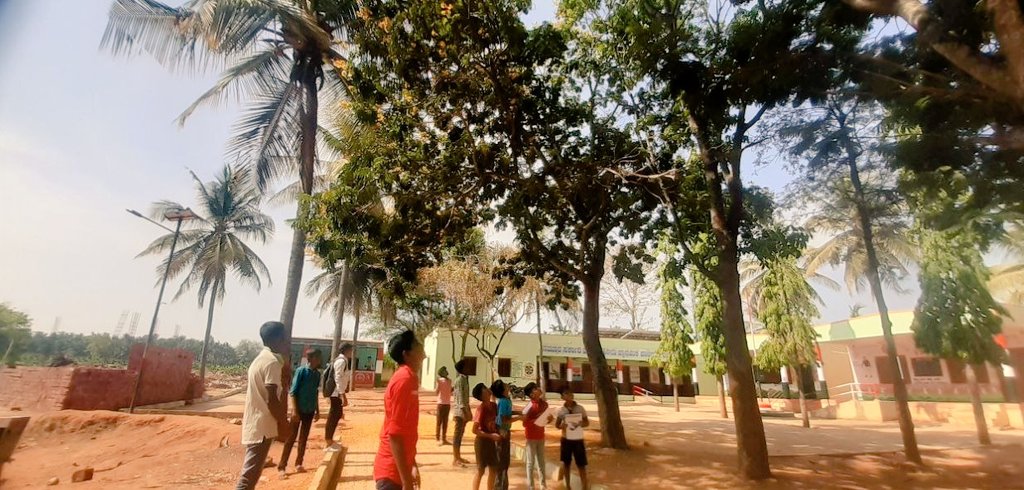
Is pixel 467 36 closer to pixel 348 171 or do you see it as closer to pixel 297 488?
pixel 348 171

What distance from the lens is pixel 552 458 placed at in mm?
9508

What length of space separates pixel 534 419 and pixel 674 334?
638 inches

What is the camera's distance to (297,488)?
246 inches

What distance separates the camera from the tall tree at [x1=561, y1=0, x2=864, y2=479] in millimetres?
6941

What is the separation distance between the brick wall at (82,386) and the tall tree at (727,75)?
60.7ft

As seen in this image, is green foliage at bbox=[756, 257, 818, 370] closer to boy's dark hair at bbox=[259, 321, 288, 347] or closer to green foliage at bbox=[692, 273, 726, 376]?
green foliage at bbox=[692, 273, 726, 376]

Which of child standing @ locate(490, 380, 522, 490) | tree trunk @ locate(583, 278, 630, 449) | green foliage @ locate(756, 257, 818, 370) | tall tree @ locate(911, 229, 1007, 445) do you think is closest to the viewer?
child standing @ locate(490, 380, 522, 490)

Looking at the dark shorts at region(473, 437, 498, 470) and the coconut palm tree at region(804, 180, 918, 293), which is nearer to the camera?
the dark shorts at region(473, 437, 498, 470)

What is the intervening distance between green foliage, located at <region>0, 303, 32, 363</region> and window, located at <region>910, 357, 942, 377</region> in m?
38.6

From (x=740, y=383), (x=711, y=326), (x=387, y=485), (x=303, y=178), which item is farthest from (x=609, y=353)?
(x=387, y=485)

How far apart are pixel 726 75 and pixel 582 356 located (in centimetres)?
2651

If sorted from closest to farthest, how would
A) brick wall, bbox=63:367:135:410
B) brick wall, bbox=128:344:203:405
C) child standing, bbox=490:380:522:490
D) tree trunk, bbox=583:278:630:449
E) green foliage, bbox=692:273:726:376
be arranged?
child standing, bbox=490:380:522:490, tree trunk, bbox=583:278:630:449, brick wall, bbox=63:367:135:410, brick wall, bbox=128:344:203:405, green foliage, bbox=692:273:726:376

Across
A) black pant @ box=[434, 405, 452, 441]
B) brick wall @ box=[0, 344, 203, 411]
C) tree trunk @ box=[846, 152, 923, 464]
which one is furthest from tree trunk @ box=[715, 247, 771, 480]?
brick wall @ box=[0, 344, 203, 411]

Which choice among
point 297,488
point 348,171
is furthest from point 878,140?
point 297,488
